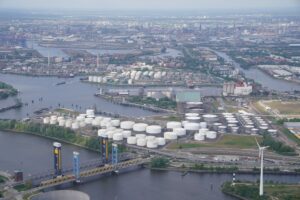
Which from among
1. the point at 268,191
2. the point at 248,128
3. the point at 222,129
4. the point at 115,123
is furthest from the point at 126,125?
the point at 268,191

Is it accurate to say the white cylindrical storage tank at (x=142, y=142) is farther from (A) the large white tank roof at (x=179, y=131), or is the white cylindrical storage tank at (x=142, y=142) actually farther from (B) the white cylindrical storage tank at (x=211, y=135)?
(B) the white cylindrical storage tank at (x=211, y=135)

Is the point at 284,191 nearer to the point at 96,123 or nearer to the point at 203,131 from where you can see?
the point at 203,131

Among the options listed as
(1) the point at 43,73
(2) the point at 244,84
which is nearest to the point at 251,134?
(2) the point at 244,84

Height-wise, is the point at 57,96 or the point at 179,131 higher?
the point at 179,131

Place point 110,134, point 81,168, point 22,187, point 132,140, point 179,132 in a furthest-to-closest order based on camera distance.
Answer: point 179,132, point 110,134, point 132,140, point 81,168, point 22,187

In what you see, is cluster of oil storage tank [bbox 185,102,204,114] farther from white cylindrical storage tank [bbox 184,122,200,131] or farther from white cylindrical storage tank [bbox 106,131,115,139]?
white cylindrical storage tank [bbox 106,131,115,139]

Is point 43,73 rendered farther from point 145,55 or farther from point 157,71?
point 145,55

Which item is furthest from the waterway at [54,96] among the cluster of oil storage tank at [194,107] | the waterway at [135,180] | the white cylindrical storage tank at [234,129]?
the waterway at [135,180]

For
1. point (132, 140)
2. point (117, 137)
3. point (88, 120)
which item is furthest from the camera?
point (88, 120)
